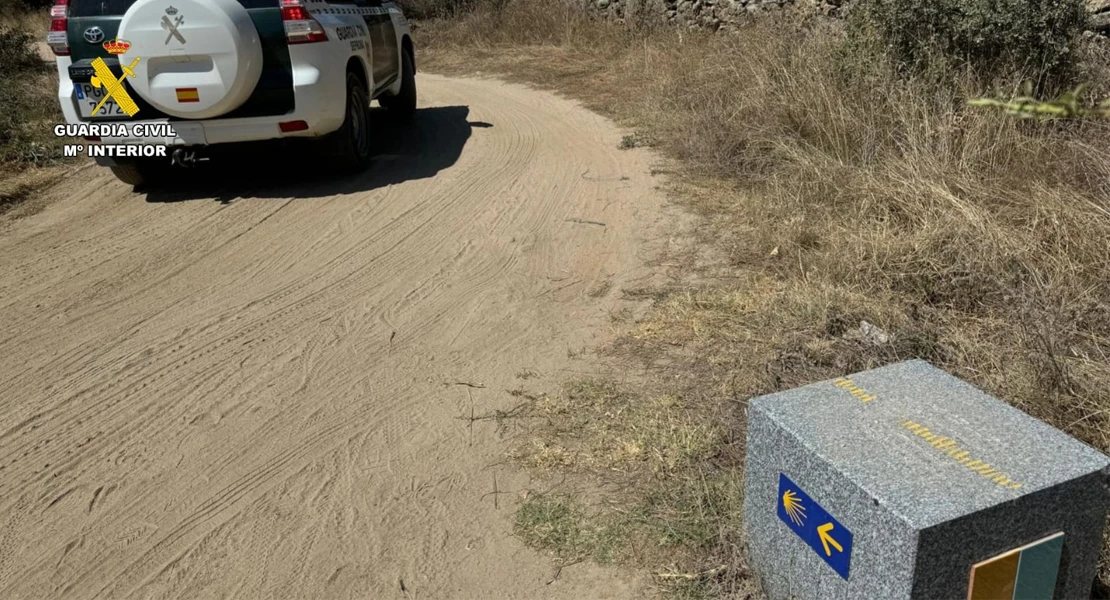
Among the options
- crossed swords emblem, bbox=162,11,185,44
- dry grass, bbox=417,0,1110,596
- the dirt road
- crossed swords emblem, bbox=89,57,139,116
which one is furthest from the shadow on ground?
dry grass, bbox=417,0,1110,596

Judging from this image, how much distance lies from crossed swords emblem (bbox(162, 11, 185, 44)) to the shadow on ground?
3.42 ft

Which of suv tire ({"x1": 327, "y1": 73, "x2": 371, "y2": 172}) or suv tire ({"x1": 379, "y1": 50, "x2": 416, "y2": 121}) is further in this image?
suv tire ({"x1": 379, "y1": 50, "x2": 416, "y2": 121})

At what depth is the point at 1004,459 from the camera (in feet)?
7.42

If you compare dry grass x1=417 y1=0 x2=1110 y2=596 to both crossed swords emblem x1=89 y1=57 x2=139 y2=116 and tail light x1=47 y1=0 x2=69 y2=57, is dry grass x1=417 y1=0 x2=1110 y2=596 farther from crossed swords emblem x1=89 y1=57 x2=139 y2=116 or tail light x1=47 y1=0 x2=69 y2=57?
tail light x1=47 y1=0 x2=69 y2=57

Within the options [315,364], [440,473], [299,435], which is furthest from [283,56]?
[440,473]

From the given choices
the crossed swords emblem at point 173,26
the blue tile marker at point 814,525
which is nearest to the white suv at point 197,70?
the crossed swords emblem at point 173,26

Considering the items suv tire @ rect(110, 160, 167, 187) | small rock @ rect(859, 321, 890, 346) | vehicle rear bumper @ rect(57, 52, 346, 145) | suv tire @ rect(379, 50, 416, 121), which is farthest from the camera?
suv tire @ rect(379, 50, 416, 121)

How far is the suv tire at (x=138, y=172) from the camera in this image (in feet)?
23.8

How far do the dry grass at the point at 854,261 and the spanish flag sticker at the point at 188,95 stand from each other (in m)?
3.71

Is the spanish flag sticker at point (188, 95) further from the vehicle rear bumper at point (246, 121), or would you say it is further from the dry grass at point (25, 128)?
the dry grass at point (25, 128)

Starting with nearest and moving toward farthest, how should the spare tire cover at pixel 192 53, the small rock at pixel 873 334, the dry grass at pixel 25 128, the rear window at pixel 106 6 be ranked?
the small rock at pixel 873 334
the spare tire cover at pixel 192 53
the rear window at pixel 106 6
the dry grass at pixel 25 128

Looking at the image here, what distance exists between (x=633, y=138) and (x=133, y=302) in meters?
5.13

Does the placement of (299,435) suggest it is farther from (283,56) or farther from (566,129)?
(566,129)

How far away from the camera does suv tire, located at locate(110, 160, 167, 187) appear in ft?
23.8
